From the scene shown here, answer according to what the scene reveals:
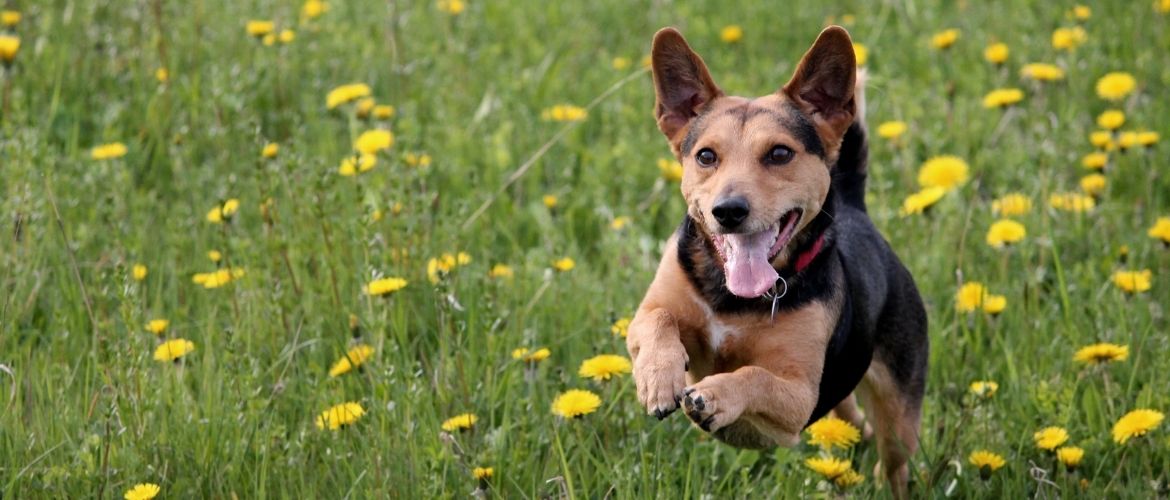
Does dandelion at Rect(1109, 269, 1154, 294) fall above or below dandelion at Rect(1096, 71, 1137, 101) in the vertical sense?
below

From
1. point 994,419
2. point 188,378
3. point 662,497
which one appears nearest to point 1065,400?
point 994,419

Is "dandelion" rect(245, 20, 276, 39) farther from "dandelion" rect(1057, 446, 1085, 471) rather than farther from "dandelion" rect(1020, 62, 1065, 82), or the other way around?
"dandelion" rect(1057, 446, 1085, 471)

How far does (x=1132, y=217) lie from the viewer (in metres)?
7.08

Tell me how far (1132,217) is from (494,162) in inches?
121

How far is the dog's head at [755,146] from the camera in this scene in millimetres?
4215

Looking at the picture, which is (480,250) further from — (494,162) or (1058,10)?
(1058,10)

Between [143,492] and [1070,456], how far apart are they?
9.46 feet

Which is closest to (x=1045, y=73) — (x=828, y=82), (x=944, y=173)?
(x=944, y=173)

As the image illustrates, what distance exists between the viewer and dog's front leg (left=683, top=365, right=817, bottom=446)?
12.5 ft

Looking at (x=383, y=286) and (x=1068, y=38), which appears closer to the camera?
(x=383, y=286)

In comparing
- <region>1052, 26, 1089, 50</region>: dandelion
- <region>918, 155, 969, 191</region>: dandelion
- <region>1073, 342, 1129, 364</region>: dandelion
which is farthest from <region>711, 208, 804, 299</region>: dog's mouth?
<region>1052, 26, 1089, 50</region>: dandelion

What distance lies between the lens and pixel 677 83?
15.4ft

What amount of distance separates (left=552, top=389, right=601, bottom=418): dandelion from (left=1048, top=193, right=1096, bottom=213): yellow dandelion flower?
3145 mm

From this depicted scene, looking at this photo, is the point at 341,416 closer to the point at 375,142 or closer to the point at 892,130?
the point at 375,142
